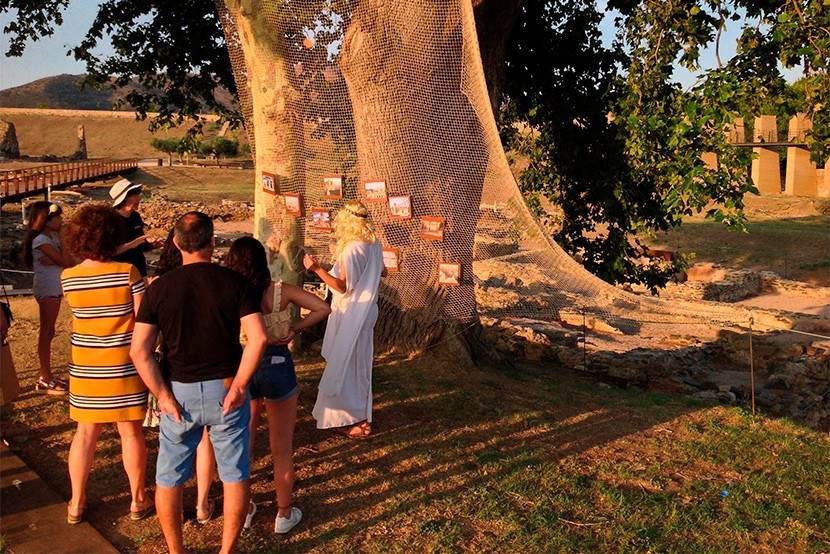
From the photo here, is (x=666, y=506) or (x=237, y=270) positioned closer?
(x=237, y=270)

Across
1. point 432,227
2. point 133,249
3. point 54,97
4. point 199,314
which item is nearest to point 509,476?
point 432,227

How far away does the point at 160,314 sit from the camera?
3.36 m

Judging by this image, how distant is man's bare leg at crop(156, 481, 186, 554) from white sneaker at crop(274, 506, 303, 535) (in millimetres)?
565

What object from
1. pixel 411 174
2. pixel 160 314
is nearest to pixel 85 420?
pixel 160 314

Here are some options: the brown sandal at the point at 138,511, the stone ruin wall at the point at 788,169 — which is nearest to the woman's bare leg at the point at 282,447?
the brown sandal at the point at 138,511

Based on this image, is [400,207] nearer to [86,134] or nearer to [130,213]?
[130,213]

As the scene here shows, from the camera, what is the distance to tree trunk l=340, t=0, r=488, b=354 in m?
5.70

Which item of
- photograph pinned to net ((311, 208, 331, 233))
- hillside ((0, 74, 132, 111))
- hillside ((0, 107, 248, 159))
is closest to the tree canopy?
photograph pinned to net ((311, 208, 331, 233))

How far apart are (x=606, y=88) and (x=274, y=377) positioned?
19.0 ft

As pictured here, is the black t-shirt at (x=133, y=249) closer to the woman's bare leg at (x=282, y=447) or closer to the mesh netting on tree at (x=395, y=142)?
the mesh netting on tree at (x=395, y=142)

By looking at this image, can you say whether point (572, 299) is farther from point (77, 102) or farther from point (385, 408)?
point (77, 102)

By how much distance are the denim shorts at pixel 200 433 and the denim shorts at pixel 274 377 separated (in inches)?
14.7

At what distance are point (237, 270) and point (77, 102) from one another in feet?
496

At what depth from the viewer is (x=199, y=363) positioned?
3391mm
